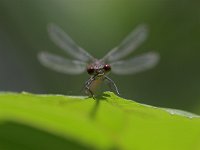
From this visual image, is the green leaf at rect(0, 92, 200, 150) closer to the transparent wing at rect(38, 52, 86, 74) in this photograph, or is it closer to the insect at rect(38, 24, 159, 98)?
the insect at rect(38, 24, 159, 98)

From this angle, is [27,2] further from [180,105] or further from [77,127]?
[77,127]

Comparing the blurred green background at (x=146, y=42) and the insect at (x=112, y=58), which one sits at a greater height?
the blurred green background at (x=146, y=42)

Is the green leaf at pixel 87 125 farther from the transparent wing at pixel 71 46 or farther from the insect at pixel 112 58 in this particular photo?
the transparent wing at pixel 71 46

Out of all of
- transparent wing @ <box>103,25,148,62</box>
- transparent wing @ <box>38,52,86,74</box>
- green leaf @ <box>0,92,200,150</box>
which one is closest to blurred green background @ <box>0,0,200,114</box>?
transparent wing @ <box>38,52,86,74</box>

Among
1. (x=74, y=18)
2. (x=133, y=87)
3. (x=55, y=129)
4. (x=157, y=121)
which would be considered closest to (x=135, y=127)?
(x=157, y=121)

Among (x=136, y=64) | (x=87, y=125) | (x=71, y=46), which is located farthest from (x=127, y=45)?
(x=87, y=125)

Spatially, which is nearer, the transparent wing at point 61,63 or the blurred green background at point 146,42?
Result: the transparent wing at point 61,63

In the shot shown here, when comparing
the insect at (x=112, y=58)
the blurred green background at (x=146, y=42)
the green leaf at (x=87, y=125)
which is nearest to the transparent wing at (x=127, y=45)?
the insect at (x=112, y=58)
